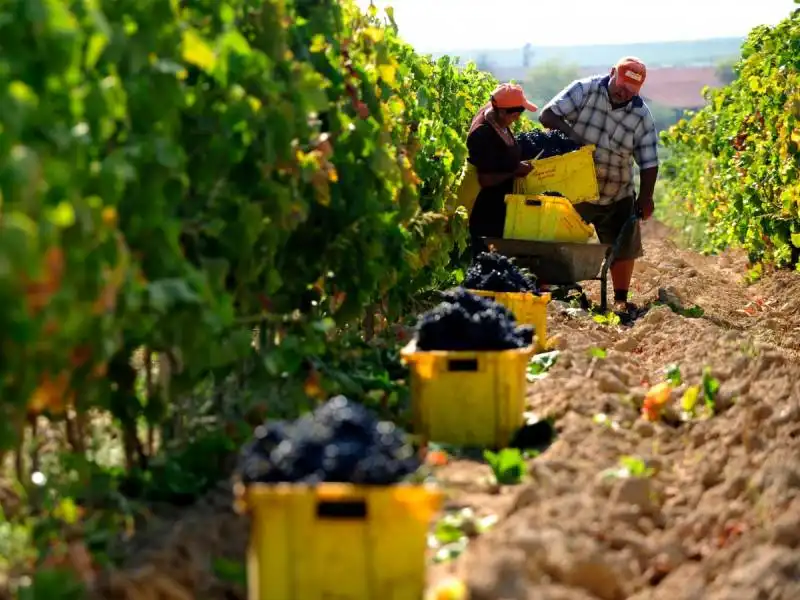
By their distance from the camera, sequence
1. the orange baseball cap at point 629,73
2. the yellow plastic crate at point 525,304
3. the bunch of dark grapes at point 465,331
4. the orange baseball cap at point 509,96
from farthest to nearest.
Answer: the orange baseball cap at point 629,73, the orange baseball cap at point 509,96, the yellow plastic crate at point 525,304, the bunch of dark grapes at point 465,331

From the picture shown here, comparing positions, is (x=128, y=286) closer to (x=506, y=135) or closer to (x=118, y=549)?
(x=118, y=549)

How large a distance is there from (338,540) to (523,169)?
21.7 ft

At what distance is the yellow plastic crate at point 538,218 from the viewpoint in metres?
9.27

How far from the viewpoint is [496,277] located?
7.65 meters

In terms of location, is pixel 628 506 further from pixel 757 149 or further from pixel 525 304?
pixel 757 149

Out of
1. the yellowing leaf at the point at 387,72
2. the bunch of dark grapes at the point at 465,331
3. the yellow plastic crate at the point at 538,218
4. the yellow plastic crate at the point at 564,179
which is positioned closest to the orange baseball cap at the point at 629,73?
the yellow plastic crate at the point at 564,179

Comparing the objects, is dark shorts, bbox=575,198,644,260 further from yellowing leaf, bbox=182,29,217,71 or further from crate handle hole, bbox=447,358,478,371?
yellowing leaf, bbox=182,29,217,71

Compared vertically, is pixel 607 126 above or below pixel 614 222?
above

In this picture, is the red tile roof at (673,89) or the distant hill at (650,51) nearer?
the red tile roof at (673,89)

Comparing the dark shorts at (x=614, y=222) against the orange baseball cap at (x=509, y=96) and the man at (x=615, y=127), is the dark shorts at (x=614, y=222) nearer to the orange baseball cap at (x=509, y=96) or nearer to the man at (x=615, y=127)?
the man at (x=615, y=127)

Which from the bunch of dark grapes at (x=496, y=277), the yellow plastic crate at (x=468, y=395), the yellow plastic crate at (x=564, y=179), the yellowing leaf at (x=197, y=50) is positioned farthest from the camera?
the yellow plastic crate at (x=564, y=179)

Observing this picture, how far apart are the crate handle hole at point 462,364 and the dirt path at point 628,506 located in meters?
0.47

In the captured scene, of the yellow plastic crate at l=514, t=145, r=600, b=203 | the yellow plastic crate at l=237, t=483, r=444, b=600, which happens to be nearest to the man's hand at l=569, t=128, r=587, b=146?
the yellow plastic crate at l=514, t=145, r=600, b=203

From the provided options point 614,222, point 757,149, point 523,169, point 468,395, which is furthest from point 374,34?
point 757,149
